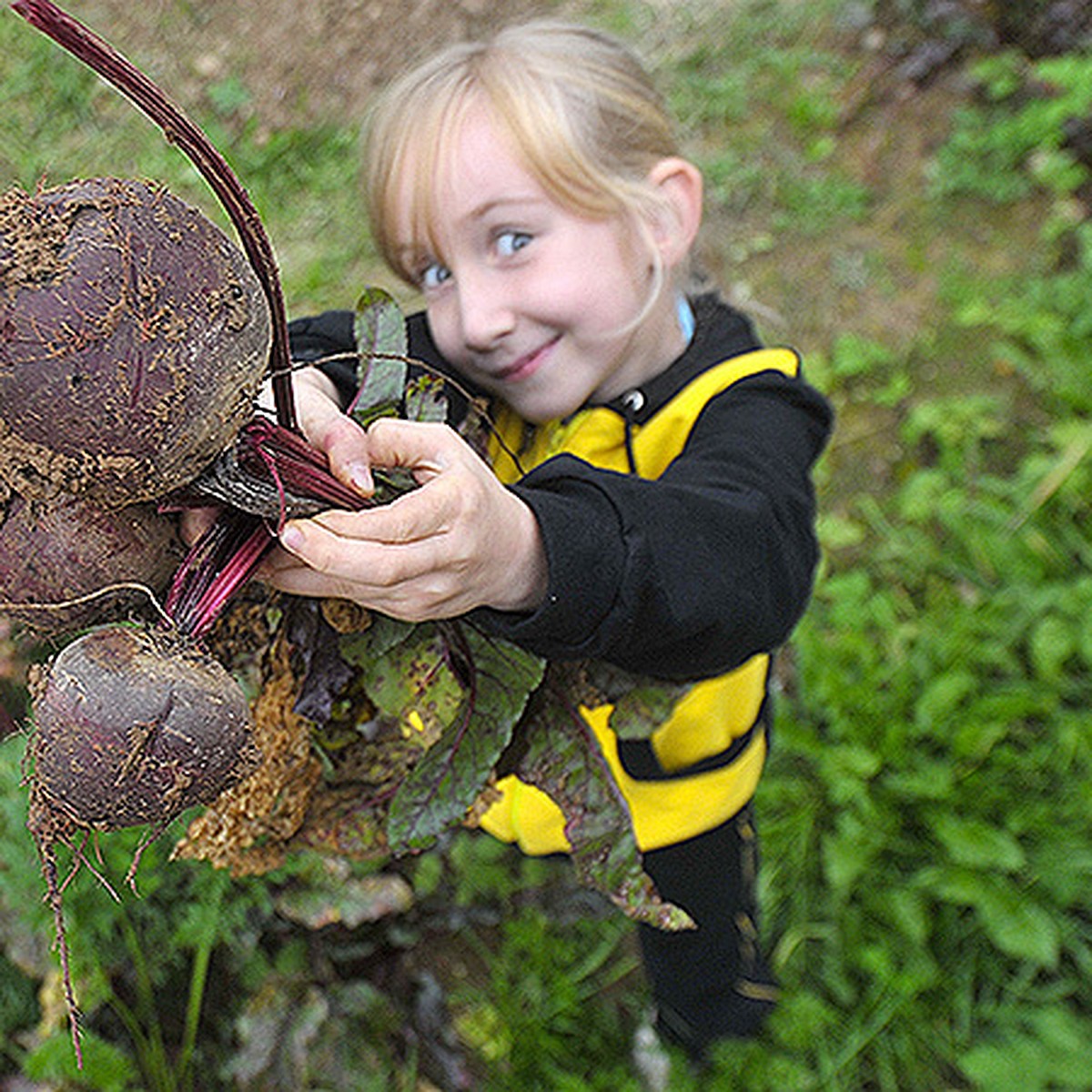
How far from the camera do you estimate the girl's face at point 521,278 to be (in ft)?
5.22

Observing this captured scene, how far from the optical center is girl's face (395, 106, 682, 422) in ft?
5.22

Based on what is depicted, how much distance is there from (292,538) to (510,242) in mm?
819

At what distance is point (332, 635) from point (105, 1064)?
3.88 feet

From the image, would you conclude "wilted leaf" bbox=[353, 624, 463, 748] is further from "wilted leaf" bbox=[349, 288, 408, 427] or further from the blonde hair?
the blonde hair

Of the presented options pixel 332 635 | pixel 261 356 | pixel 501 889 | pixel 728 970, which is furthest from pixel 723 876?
pixel 261 356

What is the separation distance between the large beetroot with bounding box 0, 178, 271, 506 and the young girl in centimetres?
15

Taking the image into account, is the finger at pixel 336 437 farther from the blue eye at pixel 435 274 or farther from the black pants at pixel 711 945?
the black pants at pixel 711 945

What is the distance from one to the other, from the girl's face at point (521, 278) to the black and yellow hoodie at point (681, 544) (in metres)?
0.10

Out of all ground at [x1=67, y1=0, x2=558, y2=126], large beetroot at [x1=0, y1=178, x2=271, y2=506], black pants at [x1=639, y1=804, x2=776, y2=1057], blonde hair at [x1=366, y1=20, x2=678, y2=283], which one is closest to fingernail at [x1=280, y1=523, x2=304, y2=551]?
large beetroot at [x1=0, y1=178, x2=271, y2=506]

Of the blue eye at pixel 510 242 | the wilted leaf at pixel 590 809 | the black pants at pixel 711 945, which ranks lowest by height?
the black pants at pixel 711 945

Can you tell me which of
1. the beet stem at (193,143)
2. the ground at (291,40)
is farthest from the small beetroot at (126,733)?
the ground at (291,40)

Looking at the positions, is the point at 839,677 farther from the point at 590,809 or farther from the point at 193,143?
the point at 193,143

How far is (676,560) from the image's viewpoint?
122cm

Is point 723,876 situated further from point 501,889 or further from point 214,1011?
point 214,1011
